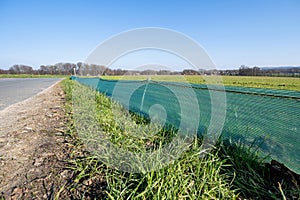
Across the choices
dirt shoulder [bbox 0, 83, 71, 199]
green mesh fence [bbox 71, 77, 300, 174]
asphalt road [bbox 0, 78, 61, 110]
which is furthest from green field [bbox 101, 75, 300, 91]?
asphalt road [bbox 0, 78, 61, 110]

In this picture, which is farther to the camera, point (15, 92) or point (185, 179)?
point (15, 92)

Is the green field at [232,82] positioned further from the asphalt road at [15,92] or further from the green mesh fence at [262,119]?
the asphalt road at [15,92]

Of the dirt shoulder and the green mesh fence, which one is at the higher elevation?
the green mesh fence

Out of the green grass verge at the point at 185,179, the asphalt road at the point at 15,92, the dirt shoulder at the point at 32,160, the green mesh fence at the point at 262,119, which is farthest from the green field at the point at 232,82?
the asphalt road at the point at 15,92

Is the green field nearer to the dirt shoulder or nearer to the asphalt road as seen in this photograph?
the dirt shoulder

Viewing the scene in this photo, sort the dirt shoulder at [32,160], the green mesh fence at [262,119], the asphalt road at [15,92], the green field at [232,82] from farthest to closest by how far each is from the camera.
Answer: the asphalt road at [15,92] → the green field at [232,82] → the green mesh fence at [262,119] → the dirt shoulder at [32,160]

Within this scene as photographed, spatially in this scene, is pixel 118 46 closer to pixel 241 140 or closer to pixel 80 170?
pixel 80 170

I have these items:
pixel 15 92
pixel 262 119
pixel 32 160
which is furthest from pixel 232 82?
pixel 32 160

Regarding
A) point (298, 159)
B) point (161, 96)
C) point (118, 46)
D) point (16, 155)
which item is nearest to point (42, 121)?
point (16, 155)

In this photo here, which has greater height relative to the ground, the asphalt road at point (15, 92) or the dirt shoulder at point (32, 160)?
the dirt shoulder at point (32, 160)

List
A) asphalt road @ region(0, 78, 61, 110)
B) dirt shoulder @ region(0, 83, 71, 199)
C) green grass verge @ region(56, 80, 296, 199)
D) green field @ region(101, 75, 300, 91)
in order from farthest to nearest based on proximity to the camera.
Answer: asphalt road @ region(0, 78, 61, 110) → green field @ region(101, 75, 300, 91) → dirt shoulder @ region(0, 83, 71, 199) → green grass verge @ region(56, 80, 296, 199)

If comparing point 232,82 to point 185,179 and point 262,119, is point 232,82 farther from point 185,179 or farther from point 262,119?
point 185,179

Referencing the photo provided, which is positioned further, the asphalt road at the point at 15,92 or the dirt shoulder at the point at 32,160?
the asphalt road at the point at 15,92

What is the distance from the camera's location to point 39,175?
1.96 m
